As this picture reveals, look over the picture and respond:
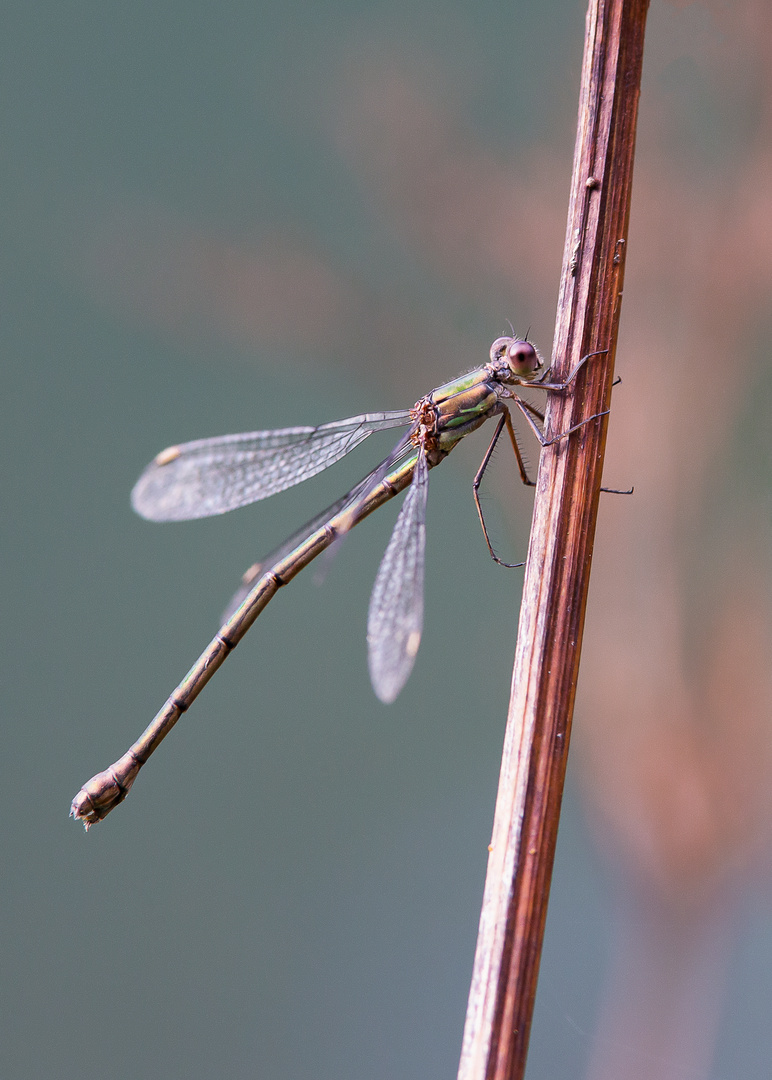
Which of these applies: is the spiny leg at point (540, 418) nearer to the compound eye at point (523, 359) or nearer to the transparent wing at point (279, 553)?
the compound eye at point (523, 359)

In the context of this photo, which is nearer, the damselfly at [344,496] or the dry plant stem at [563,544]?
the dry plant stem at [563,544]

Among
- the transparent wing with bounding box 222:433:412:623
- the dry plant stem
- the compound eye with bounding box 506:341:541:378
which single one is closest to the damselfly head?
the compound eye with bounding box 506:341:541:378

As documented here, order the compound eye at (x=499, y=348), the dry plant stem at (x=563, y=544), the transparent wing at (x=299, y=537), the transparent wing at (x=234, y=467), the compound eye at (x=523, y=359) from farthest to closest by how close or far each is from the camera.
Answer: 1. the transparent wing at (x=234, y=467)
2. the transparent wing at (x=299, y=537)
3. the compound eye at (x=499, y=348)
4. the compound eye at (x=523, y=359)
5. the dry plant stem at (x=563, y=544)

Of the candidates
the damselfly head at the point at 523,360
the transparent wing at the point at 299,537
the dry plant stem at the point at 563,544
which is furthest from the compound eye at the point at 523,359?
the transparent wing at the point at 299,537

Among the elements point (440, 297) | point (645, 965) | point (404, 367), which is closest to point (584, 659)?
point (645, 965)

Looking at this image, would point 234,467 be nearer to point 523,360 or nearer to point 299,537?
point 299,537

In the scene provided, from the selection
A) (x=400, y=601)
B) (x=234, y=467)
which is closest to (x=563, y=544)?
(x=400, y=601)

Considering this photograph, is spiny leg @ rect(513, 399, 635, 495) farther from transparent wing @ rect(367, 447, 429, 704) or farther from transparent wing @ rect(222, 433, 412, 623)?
transparent wing @ rect(222, 433, 412, 623)
